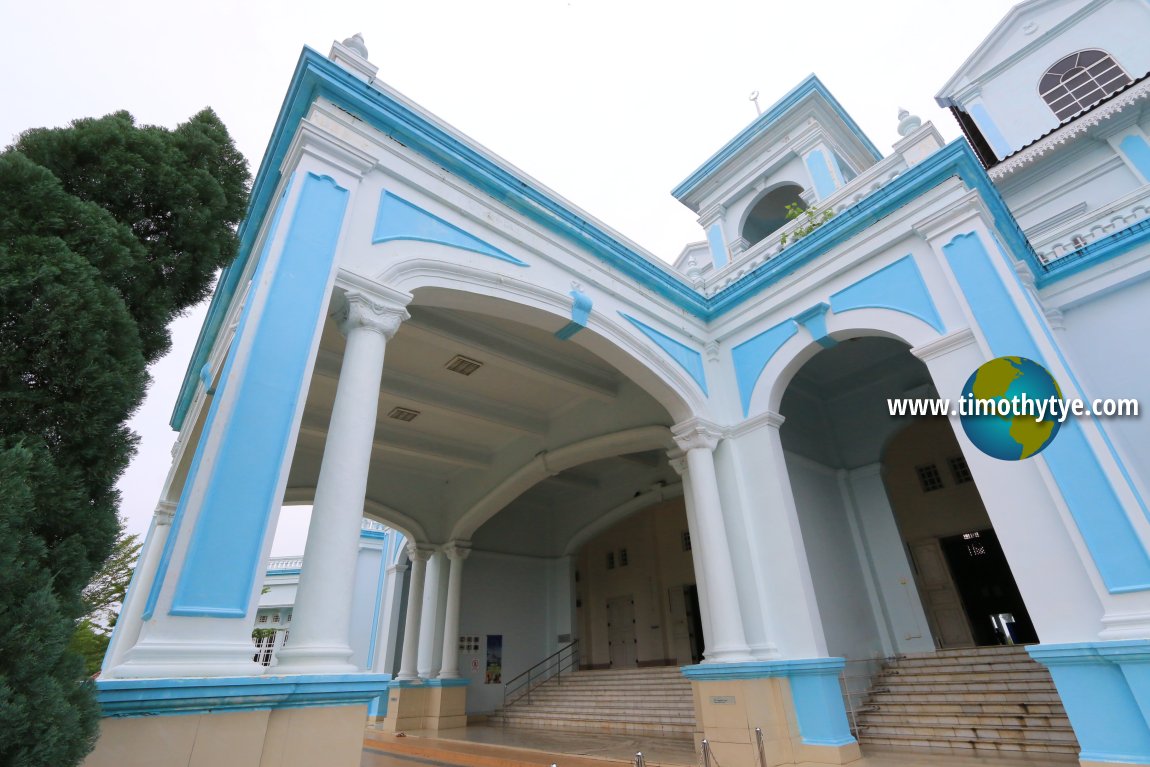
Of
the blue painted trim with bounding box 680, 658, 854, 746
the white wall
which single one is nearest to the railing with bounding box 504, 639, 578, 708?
the white wall

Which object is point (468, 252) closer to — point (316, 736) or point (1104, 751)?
point (316, 736)

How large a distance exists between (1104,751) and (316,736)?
5.54 meters

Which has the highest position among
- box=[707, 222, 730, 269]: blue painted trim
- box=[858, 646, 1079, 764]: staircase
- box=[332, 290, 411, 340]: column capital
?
box=[707, 222, 730, 269]: blue painted trim

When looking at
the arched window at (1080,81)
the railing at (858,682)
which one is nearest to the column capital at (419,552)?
the railing at (858,682)

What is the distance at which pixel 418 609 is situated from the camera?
1305 cm

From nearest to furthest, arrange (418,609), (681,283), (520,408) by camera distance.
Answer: (681,283) < (520,408) < (418,609)

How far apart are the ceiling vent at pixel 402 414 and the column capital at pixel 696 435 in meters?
4.95

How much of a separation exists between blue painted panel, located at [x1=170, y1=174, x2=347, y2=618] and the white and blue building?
0.07 ft

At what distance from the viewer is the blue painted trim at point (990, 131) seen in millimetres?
11492

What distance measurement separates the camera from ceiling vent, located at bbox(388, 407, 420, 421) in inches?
401

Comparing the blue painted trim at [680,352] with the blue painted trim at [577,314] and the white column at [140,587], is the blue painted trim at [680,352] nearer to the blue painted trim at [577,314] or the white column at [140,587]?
the blue painted trim at [577,314]

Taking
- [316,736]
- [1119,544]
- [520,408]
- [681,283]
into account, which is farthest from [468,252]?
[1119,544]

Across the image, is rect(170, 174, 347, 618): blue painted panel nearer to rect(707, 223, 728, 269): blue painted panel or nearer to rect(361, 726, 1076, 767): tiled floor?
rect(361, 726, 1076, 767): tiled floor

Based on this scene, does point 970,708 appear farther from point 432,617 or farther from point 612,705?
point 432,617
